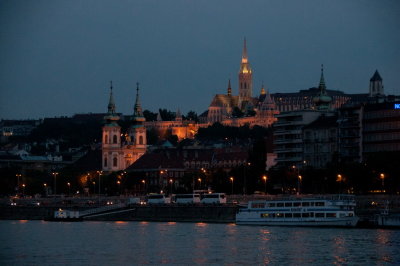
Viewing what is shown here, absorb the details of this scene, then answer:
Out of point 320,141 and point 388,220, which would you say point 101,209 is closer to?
point 320,141

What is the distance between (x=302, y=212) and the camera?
12938 cm

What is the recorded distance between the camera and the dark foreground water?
91625mm

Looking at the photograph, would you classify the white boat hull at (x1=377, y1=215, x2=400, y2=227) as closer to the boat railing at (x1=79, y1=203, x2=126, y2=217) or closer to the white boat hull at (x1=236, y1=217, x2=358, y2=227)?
the white boat hull at (x1=236, y1=217, x2=358, y2=227)

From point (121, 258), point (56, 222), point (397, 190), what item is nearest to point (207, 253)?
point (121, 258)

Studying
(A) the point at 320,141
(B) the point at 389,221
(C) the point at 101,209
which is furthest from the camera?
(A) the point at 320,141

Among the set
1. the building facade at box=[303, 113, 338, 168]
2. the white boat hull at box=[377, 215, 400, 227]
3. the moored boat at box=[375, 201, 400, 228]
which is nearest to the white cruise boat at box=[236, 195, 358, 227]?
the moored boat at box=[375, 201, 400, 228]

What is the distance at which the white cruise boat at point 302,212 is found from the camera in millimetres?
126000

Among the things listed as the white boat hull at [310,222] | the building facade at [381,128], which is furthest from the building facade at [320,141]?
the white boat hull at [310,222]

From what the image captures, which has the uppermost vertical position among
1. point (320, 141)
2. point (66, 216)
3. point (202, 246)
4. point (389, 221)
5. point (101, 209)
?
point (320, 141)

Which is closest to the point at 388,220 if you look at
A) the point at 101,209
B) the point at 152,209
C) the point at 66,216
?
the point at 152,209

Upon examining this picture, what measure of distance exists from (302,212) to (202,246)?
27.9 m

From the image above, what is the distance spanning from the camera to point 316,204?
128 m

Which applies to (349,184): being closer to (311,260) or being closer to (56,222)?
(56,222)

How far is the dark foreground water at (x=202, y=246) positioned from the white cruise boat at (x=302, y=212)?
2.43 m
